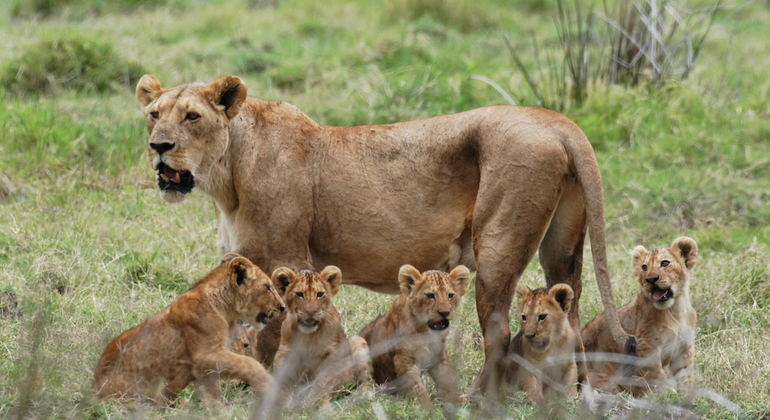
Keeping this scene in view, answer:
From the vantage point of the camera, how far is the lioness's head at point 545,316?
5312 mm

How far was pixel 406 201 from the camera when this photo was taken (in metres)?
5.57

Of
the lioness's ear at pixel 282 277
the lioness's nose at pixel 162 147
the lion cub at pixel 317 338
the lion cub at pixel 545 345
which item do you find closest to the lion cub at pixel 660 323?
the lion cub at pixel 545 345

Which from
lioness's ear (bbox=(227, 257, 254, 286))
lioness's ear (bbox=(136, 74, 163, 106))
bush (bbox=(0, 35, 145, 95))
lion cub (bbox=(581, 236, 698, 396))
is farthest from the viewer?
bush (bbox=(0, 35, 145, 95))

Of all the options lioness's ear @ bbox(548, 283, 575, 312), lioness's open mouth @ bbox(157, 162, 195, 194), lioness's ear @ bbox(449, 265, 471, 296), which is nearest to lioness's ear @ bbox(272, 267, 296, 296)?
lioness's open mouth @ bbox(157, 162, 195, 194)

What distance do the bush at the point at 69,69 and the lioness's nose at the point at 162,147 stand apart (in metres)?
5.38

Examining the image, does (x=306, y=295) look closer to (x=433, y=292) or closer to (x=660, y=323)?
(x=433, y=292)

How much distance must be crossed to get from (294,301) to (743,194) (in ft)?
15.8

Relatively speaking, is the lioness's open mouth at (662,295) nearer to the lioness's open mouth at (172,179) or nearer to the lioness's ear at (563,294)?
the lioness's ear at (563,294)

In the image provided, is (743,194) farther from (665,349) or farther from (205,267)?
(205,267)

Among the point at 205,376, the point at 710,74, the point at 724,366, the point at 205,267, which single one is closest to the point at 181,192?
the point at 205,376

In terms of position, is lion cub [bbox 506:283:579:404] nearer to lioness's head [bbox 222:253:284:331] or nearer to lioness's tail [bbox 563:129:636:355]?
lioness's tail [bbox 563:129:636:355]

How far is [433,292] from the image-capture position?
5223 mm

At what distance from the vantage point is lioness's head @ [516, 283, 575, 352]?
5312 millimetres

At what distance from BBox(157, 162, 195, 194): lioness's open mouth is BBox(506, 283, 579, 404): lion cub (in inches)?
72.5
